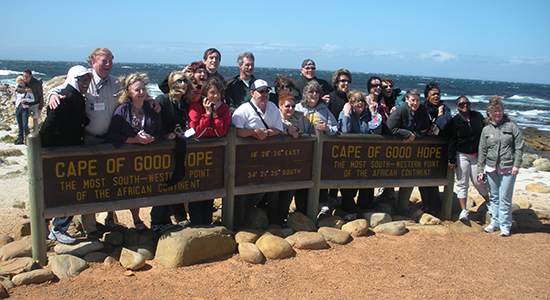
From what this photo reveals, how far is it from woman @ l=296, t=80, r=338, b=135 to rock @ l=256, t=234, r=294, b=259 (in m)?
1.68

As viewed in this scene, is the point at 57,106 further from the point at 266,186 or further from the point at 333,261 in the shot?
the point at 333,261

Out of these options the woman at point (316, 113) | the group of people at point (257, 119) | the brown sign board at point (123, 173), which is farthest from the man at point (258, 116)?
the woman at point (316, 113)

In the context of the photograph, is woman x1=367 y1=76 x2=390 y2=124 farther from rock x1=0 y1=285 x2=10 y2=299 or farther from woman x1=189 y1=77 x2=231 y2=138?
rock x1=0 y1=285 x2=10 y2=299

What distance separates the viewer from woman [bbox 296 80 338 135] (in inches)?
242

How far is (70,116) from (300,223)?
3265mm

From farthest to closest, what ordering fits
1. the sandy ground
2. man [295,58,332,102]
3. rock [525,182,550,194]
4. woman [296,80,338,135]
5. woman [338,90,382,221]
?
rock [525,182,550,194]
man [295,58,332,102]
woman [338,90,382,221]
woman [296,80,338,135]
the sandy ground

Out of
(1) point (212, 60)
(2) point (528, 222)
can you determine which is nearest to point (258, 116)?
(1) point (212, 60)

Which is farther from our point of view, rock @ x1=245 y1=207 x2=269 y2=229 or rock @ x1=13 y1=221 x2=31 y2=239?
rock @ x1=245 y1=207 x2=269 y2=229

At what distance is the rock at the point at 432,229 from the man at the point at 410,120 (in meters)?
1.29

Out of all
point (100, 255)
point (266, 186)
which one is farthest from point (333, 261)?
point (100, 255)

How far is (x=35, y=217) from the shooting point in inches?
184

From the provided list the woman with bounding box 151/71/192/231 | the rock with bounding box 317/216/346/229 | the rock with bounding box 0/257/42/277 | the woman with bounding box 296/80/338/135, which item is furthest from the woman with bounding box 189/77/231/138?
the rock with bounding box 0/257/42/277

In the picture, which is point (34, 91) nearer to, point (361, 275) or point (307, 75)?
point (307, 75)

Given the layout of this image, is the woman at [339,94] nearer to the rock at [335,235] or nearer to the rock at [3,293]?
the rock at [335,235]
